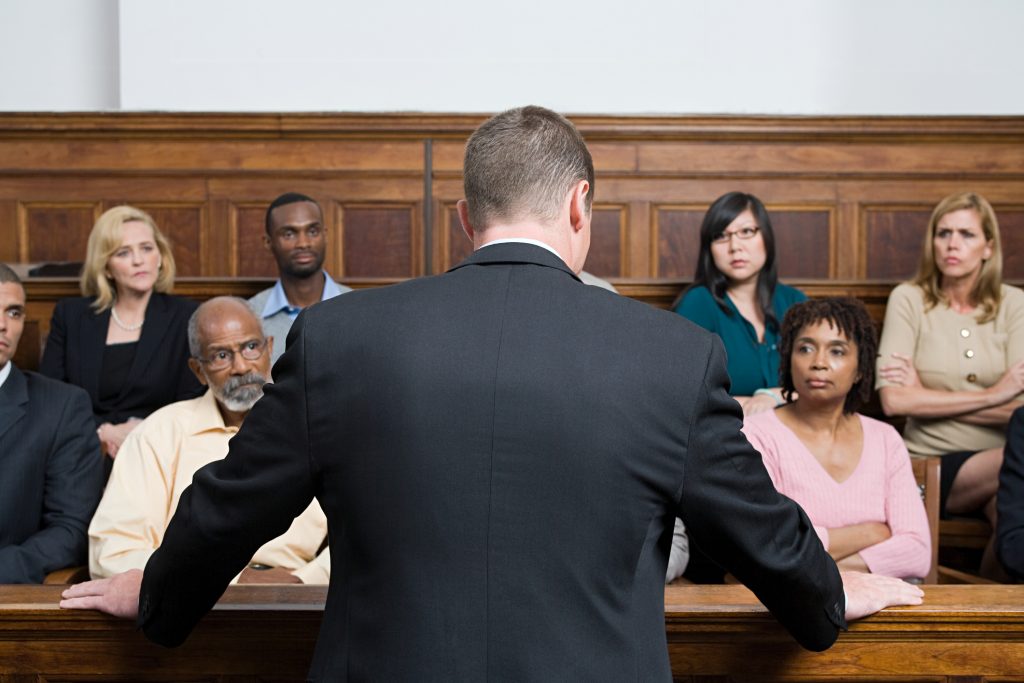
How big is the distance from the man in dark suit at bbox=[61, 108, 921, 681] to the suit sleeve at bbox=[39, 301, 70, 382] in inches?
96.9

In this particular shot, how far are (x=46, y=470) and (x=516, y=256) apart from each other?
173 cm

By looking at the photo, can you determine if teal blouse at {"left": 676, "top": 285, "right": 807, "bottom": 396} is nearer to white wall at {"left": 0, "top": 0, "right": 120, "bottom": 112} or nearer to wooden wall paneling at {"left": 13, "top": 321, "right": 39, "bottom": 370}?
wooden wall paneling at {"left": 13, "top": 321, "right": 39, "bottom": 370}

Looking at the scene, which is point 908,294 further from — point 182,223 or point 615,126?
point 182,223

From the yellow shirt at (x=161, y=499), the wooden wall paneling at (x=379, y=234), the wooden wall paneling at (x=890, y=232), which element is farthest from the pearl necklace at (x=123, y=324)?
the wooden wall paneling at (x=890, y=232)

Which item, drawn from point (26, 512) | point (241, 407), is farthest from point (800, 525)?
point (26, 512)

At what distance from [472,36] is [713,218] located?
92.1 inches

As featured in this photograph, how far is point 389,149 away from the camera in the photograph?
5.45 m

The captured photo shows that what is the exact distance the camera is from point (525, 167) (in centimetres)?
135

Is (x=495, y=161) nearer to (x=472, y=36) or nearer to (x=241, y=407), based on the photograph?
(x=241, y=407)

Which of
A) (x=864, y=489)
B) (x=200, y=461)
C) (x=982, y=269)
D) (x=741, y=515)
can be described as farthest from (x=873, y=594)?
(x=982, y=269)

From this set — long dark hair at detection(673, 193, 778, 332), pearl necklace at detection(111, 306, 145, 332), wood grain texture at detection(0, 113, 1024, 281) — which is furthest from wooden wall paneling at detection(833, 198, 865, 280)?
pearl necklace at detection(111, 306, 145, 332)

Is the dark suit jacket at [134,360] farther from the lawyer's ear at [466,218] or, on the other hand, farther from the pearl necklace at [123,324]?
the lawyer's ear at [466,218]

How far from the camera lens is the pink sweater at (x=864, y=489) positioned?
103 inches

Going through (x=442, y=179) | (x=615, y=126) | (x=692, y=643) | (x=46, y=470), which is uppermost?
(x=615, y=126)
